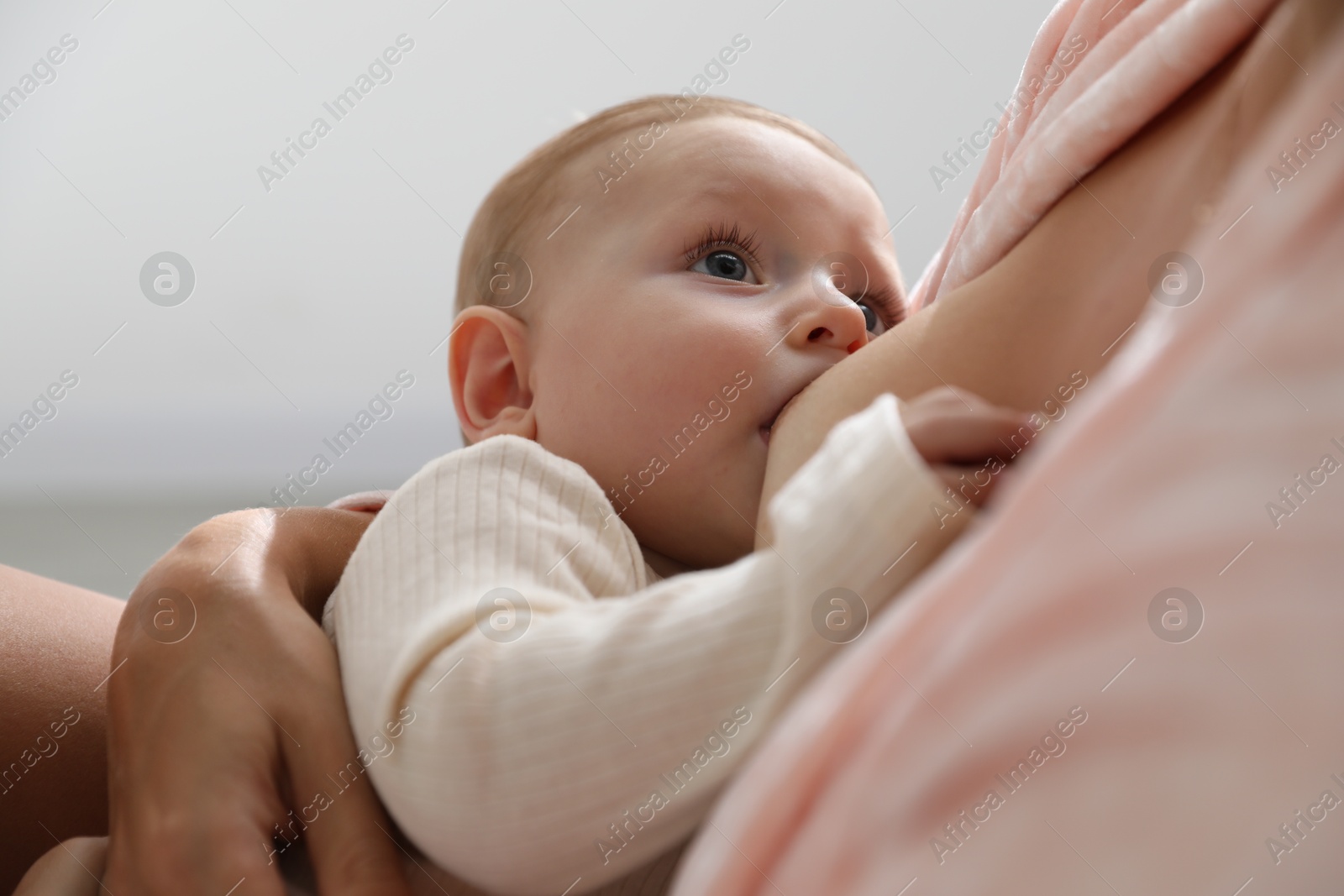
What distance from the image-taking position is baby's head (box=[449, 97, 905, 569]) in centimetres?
87

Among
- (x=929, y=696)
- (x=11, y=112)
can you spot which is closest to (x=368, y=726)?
(x=929, y=696)

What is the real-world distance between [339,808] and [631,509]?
0.35m

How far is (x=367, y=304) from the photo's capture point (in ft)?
9.27

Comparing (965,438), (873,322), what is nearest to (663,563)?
(873,322)

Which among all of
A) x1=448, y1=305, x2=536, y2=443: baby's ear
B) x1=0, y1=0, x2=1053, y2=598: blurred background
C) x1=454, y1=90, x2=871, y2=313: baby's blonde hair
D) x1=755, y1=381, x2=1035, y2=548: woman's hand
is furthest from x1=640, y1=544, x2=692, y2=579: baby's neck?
x1=0, y1=0, x2=1053, y2=598: blurred background

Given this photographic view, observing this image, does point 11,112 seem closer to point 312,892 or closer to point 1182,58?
point 312,892

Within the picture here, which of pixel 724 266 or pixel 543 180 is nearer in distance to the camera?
pixel 724 266

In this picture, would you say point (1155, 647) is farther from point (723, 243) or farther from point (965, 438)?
point (723, 243)

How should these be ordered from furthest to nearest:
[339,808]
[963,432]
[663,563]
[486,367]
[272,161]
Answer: [272,161] < [486,367] < [663,563] < [339,808] < [963,432]

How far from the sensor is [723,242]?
0.96 meters

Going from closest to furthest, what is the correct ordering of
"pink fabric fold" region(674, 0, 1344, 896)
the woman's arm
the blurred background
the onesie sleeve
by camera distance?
"pink fabric fold" region(674, 0, 1344, 896), the onesie sleeve, the woman's arm, the blurred background

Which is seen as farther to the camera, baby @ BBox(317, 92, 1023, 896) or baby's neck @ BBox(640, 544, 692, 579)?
baby's neck @ BBox(640, 544, 692, 579)

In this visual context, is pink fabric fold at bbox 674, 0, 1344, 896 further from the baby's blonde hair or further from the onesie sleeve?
the baby's blonde hair

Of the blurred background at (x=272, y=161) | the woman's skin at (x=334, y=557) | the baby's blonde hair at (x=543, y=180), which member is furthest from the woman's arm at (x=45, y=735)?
the blurred background at (x=272, y=161)
